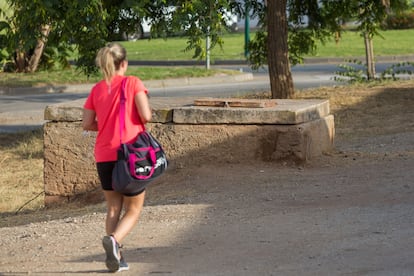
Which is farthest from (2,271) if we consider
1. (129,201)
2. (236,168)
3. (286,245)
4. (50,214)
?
(236,168)

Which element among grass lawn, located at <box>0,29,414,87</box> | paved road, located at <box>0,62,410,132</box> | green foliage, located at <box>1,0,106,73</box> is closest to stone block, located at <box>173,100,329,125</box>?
green foliage, located at <box>1,0,106,73</box>

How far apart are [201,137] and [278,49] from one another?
556 cm

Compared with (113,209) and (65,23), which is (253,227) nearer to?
(113,209)

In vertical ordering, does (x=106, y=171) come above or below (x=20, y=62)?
above

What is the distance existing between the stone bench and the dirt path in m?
0.15

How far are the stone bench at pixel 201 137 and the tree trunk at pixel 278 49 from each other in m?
4.68

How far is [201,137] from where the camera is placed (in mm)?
10367

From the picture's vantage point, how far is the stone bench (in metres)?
10.2

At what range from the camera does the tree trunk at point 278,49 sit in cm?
1548

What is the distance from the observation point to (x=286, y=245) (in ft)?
23.3

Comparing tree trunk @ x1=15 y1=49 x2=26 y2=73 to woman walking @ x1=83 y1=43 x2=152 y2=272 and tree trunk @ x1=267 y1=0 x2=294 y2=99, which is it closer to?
tree trunk @ x1=267 y1=0 x2=294 y2=99

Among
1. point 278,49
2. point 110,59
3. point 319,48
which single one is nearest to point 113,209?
point 110,59

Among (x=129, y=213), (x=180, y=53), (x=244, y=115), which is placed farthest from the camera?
(x=180, y=53)

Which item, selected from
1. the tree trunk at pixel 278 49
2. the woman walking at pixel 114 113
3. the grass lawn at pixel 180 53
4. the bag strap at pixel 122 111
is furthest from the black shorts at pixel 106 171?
the tree trunk at pixel 278 49
